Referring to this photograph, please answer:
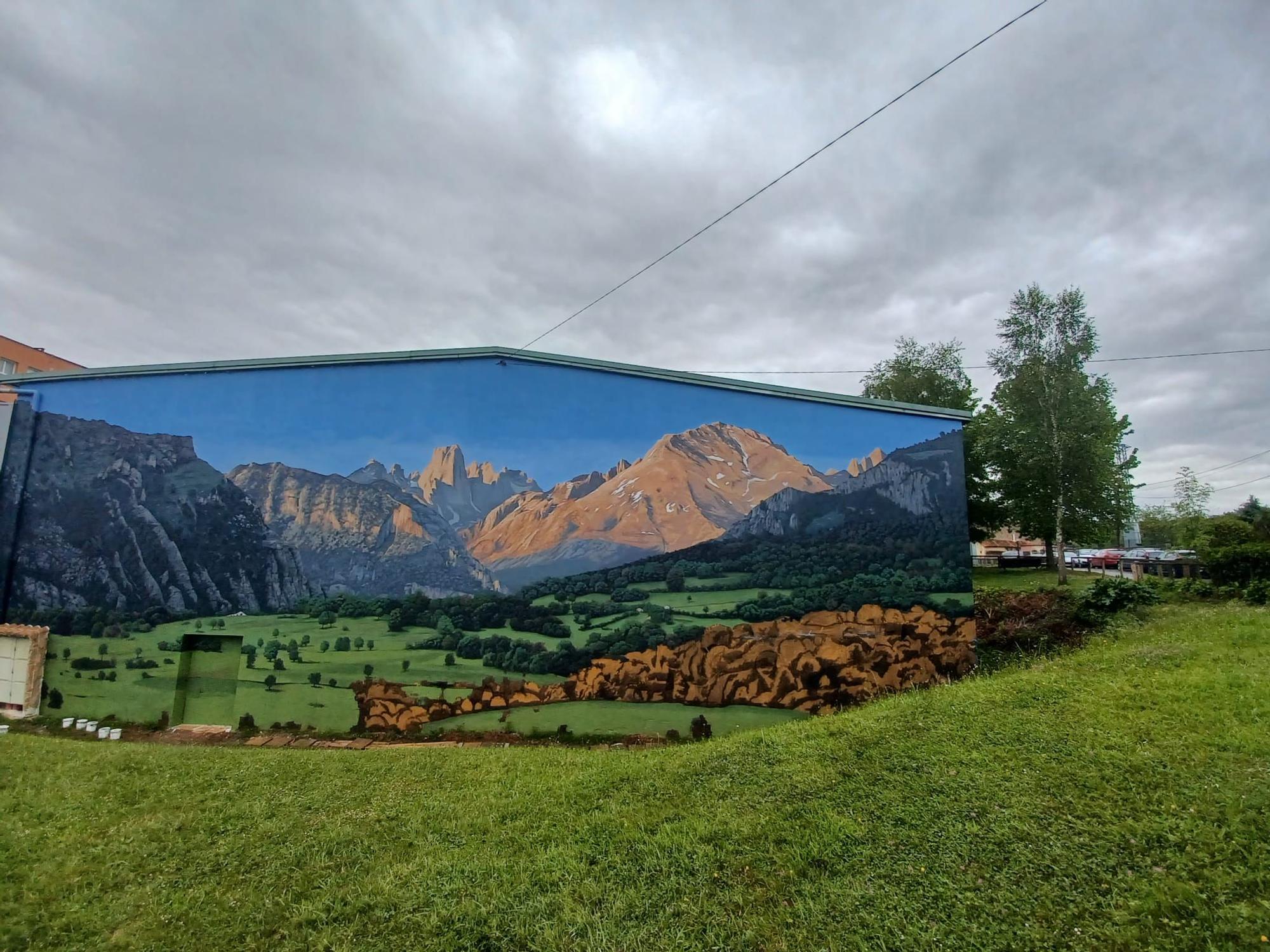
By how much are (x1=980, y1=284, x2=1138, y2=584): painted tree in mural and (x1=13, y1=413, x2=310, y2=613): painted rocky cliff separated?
782 inches

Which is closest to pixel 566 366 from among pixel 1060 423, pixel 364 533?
pixel 364 533

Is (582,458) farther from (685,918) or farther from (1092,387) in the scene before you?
(1092,387)

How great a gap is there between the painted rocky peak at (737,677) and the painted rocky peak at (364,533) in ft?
4.74

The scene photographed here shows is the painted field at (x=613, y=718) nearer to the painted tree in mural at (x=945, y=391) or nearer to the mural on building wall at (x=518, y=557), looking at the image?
the mural on building wall at (x=518, y=557)

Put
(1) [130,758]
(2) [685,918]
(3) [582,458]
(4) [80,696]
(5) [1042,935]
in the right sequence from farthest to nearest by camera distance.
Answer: (4) [80,696] < (3) [582,458] < (1) [130,758] < (2) [685,918] < (5) [1042,935]

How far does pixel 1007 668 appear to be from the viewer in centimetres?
802

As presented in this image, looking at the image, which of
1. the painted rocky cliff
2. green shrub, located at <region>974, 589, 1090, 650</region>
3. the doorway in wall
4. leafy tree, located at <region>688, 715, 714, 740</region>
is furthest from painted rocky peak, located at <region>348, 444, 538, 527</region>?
green shrub, located at <region>974, 589, 1090, 650</region>

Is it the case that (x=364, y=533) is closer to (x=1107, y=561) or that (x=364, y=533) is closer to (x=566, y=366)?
(x=566, y=366)

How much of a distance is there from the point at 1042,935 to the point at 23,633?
13.1 metres

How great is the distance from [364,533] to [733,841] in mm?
6522

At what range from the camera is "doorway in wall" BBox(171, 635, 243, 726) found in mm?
8172

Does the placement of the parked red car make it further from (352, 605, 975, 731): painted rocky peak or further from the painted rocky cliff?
the painted rocky cliff

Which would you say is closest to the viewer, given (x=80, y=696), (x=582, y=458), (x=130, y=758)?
(x=130, y=758)

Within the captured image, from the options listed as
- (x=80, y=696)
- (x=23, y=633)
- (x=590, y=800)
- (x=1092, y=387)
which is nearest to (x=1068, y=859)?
(x=590, y=800)
